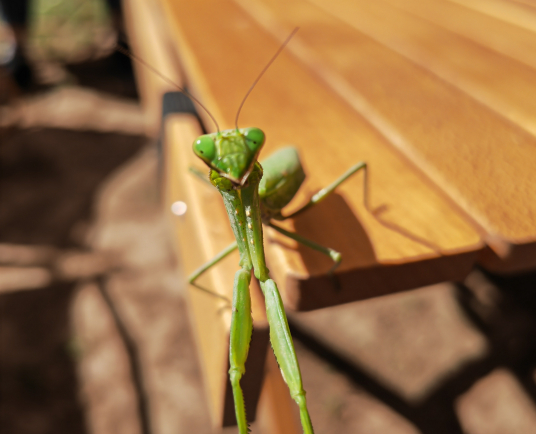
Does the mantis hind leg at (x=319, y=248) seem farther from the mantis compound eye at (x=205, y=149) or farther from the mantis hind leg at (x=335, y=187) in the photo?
the mantis compound eye at (x=205, y=149)

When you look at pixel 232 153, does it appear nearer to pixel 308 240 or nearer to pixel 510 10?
pixel 308 240

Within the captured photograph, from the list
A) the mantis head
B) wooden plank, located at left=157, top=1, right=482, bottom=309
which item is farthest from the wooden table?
the mantis head

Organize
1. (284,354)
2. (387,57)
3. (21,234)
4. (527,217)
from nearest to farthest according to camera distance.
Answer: (284,354)
(527,217)
(387,57)
(21,234)

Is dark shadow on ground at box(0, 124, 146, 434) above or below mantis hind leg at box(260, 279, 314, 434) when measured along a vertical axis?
above

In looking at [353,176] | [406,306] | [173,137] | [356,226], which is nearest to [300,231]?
[356,226]

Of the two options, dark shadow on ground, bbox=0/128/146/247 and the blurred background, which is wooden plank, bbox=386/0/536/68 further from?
dark shadow on ground, bbox=0/128/146/247

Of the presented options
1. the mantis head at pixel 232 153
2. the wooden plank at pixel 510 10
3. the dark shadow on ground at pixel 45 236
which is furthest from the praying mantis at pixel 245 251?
the wooden plank at pixel 510 10

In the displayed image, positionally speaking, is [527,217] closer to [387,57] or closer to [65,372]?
[387,57]
